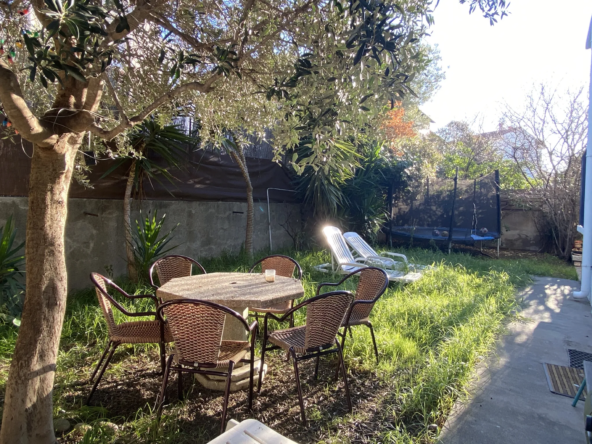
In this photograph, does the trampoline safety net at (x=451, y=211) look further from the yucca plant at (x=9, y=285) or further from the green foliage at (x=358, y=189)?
the yucca plant at (x=9, y=285)

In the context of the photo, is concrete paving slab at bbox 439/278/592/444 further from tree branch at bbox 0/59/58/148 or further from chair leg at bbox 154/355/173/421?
tree branch at bbox 0/59/58/148

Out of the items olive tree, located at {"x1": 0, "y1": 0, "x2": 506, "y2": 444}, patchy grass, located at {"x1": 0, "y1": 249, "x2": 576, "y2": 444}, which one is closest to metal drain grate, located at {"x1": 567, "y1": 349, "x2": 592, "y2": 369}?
patchy grass, located at {"x1": 0, "y1": 249, "x2": 576, "y2": 444}

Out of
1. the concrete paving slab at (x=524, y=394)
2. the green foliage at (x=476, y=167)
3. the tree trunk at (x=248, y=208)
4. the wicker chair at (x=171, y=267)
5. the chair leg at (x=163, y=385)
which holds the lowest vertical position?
the concrete paving slab at (x=524, y=394)

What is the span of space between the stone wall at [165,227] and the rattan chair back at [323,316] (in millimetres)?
3154

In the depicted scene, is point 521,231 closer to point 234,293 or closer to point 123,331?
point 234,293

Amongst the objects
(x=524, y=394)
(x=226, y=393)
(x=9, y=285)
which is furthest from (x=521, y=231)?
(x=9, y=285)

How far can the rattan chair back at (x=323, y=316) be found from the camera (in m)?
2.31

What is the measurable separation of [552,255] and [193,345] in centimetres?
921

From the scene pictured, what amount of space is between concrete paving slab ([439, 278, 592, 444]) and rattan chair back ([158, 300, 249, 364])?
4.49ft

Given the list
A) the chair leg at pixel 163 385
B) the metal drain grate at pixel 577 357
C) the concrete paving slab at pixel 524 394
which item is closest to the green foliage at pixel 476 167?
the concrete paving slab at pixel 524 394

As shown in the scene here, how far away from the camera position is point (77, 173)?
3930mm

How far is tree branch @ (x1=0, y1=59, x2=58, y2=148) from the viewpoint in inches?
62.5

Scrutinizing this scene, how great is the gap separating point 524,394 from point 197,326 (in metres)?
2.30

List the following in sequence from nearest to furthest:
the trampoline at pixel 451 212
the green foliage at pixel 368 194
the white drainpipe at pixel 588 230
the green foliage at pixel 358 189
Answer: the white drainpipe at pixel 588 230, the green foliage at pixel 358 189, the green foliage at pixel 368 194, the trampoline at pixel 451 212
